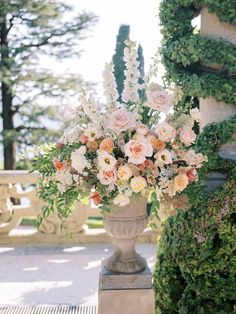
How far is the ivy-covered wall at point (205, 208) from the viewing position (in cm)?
329

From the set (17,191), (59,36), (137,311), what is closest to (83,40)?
(59,36)

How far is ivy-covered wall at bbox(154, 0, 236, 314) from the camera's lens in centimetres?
329

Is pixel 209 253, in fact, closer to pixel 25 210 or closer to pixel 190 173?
pixel 190 173

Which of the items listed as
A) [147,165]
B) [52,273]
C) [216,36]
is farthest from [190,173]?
[52,273]

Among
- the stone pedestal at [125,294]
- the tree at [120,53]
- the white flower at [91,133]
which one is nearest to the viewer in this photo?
the white flower at [91,133]

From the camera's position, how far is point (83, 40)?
13.4 m

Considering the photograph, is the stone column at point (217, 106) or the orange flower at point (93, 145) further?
the stone column at point (217, 106)

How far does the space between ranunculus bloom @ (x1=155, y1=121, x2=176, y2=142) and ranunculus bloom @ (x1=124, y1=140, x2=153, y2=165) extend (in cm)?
12

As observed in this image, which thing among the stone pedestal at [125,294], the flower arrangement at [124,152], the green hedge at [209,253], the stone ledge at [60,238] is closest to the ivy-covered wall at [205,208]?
the green hedge at [209,253]

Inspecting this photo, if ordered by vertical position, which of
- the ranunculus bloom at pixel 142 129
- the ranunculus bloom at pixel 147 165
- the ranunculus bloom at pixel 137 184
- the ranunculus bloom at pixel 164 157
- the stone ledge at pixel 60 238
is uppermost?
the ranunculus bloom at pixel 142 129

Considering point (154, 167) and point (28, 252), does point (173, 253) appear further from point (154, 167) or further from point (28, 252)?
point (28, 252)

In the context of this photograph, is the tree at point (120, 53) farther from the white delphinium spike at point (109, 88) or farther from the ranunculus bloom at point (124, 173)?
the ranunculus bloom at point (124, 173)

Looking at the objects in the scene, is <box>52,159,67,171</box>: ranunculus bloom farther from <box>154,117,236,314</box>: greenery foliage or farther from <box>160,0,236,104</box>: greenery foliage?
<box>160,0,236,104</box>: greenery foliage

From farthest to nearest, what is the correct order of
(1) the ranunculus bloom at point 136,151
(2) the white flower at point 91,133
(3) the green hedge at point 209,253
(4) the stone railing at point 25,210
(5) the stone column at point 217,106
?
(4) the stone railing at point 25,210 → (5) the stone column at point 217,106 → (3) the green hedge at point 209,253 → (2) the white flower at point 91,133 → (1) the ranunculus bloom at point 136,151
